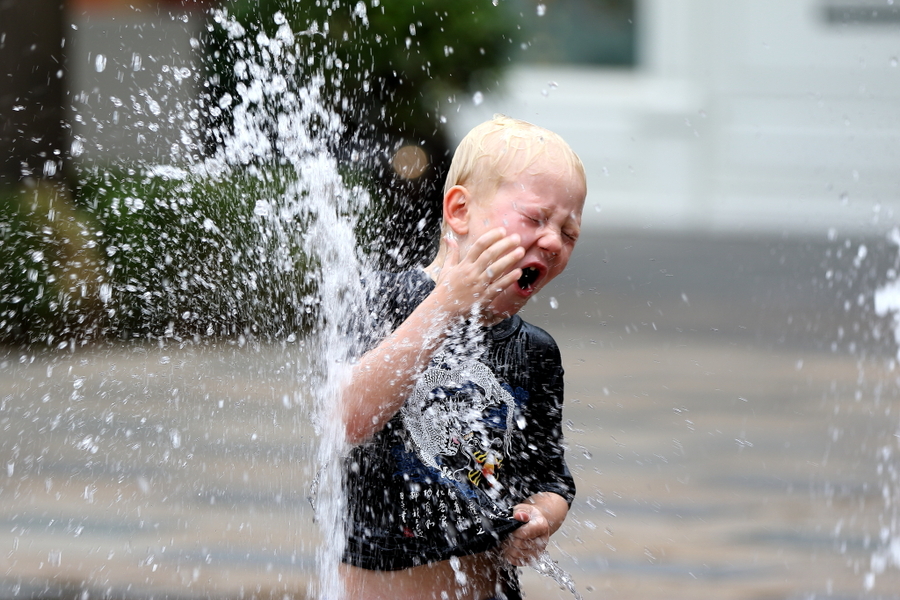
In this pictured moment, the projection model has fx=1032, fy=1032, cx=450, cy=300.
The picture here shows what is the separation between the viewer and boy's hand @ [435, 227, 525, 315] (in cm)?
165

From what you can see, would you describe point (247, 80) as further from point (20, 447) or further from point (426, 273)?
point (426, 273)

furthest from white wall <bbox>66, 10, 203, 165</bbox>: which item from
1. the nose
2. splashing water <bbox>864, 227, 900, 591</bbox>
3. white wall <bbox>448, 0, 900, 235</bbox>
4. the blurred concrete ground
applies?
the nose

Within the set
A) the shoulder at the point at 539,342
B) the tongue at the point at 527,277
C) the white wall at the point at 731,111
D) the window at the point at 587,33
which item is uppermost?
the tongue at the point at 527,277

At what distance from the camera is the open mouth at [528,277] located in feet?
5.65

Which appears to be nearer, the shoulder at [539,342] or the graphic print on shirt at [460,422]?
the graphic print on shirt at [460,422]

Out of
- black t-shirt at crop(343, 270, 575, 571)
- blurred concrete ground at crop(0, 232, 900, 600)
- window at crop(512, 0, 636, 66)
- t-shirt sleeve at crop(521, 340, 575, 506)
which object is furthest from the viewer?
window at crop(512, 0, 636, 66)

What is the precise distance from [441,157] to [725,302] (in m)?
3.24

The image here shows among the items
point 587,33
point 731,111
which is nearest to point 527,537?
point 731,111

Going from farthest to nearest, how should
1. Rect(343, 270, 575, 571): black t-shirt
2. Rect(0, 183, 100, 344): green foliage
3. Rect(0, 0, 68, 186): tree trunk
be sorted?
Rect(0, 0, 68, 186): tree trunk < Rect(0, 183, 100, 344): green foliage < Rect(343, 270, 575, 571): black t-shirt

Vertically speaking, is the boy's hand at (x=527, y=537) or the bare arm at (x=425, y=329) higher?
the bare arm at (x=425, y=329)

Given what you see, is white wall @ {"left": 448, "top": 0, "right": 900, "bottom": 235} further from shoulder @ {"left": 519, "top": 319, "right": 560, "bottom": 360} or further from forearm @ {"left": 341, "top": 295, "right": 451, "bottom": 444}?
forearm @ {"left": 341, "top": 295, "right": 451, "bottom": 444}

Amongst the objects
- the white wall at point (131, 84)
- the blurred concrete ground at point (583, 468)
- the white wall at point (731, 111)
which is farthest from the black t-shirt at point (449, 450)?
the white wall at point (731, 111)

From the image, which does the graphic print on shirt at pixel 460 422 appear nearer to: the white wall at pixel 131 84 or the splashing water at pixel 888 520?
the splashing water at pixel 888 520

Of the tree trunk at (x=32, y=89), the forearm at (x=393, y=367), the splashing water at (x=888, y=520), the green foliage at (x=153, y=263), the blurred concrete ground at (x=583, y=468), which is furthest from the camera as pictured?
the tree trunk at (x=32, y=89)
